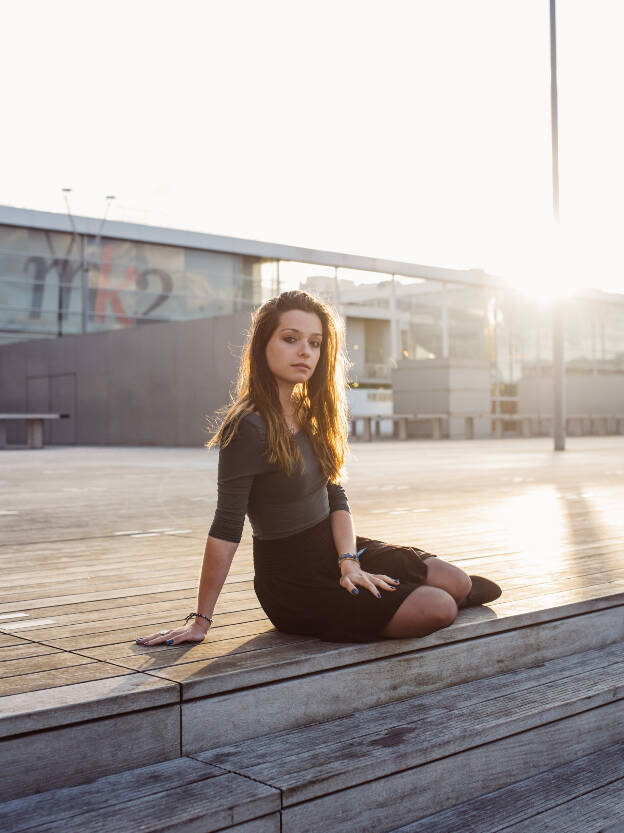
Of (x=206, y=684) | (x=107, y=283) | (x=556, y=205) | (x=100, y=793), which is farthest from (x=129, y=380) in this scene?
(x=100, y=793)

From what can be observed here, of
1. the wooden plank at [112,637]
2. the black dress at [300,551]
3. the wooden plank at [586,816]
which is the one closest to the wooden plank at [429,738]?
the wooden plank at [586,816]

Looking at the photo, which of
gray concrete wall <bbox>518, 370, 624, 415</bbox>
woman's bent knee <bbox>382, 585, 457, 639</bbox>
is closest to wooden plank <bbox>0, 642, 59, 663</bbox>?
woman's bent knee <bbox>382, 585, 457, 639</bbox>

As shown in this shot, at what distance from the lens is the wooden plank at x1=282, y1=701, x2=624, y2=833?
2.52 m

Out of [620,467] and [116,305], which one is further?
[116,305]

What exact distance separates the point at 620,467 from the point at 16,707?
42.2ft

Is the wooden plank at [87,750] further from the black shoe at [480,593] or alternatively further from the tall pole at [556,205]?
the tall pole at [556,205]

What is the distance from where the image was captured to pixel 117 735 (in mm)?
2451

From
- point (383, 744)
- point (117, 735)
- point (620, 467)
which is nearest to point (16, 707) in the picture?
point (117, 735)

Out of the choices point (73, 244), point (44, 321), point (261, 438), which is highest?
point (73, 244)

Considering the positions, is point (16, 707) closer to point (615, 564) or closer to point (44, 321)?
point (615, 564)

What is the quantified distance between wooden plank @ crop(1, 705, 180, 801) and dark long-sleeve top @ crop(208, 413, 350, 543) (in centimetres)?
71

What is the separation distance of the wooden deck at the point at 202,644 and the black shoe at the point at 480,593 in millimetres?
37

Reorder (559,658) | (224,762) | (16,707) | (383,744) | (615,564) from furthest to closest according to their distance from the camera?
(615,564) → (559,658) → (383,744) → (224,762) → (16,707)

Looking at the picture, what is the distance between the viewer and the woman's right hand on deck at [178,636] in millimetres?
3064
